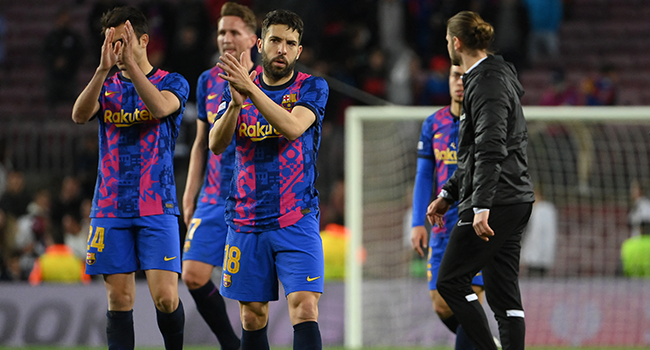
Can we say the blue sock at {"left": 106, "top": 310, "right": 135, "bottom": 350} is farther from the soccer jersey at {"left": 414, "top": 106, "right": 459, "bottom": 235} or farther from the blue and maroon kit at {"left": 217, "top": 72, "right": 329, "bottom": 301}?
the soccer jersey at {"left": 414, "top": 106, "right": 459, "bottom": 235}

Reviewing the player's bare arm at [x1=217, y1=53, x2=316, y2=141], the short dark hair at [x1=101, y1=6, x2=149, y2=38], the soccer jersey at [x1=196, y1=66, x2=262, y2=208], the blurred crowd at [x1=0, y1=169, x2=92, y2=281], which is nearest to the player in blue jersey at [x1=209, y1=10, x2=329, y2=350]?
the player's bare arm at [x1=217, y1=53, x2=316, y2=141]

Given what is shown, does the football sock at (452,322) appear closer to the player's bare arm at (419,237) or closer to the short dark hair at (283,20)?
the player's bare arm at (419,237)

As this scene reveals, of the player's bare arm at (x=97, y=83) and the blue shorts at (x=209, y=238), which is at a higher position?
the player's bare arm at (x=97, y=83)

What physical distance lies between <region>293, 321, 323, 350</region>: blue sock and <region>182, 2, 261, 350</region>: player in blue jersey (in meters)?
1.40

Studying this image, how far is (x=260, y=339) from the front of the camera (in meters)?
4.61

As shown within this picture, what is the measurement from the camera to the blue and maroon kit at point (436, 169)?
5668 millimetres

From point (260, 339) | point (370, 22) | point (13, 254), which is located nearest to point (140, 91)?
point (260, 339)

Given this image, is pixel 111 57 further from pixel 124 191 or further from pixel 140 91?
pixel 124 191

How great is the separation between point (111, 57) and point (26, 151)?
6.70 meters

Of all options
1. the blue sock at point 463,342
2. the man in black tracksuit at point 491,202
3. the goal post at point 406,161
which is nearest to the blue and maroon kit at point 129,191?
the man in black tracksuit at point 491,202

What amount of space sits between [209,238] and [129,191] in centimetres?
98

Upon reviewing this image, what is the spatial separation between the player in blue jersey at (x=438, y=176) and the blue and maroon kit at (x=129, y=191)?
176 centimetres

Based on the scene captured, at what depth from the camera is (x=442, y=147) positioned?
5703 millimetres

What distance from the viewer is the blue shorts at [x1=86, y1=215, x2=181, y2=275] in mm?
4828
